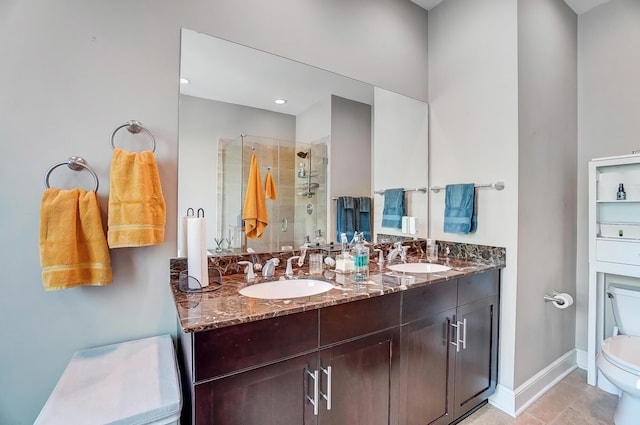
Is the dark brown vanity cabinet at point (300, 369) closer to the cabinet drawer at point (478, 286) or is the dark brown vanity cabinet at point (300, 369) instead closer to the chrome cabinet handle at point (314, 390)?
the chrome cabinet handle at point (314, 390)

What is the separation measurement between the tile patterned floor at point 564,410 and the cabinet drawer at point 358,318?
108 cm

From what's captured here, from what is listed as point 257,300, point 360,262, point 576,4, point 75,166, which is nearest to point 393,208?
point 360,262

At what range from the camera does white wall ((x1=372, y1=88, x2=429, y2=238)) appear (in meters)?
2.24

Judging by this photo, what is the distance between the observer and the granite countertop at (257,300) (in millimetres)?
976

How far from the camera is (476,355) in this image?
1.84 metres

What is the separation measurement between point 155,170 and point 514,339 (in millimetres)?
2340

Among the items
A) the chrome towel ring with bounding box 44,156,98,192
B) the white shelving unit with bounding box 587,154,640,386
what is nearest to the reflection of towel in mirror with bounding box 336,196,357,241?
the chrome towel ring with bounding box 44,156,98,192

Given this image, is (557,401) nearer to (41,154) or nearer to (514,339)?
(514,339)

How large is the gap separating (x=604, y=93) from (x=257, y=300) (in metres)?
3.12

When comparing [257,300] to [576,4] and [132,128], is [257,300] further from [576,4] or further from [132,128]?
[576,4]

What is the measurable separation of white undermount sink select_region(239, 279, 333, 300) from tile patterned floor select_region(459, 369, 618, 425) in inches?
51.5

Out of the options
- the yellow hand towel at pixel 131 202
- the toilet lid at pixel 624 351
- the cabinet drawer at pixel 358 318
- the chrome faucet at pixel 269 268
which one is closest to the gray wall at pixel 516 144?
the toilet lid at pixel 624 351

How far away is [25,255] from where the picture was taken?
3.83 ft

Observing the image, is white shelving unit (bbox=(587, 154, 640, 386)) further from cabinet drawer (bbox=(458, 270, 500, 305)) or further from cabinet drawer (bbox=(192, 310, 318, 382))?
cabinet drawer (bbox=(192, 310, 318, 382))
